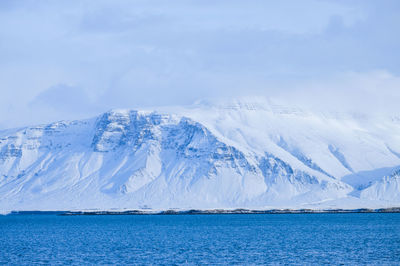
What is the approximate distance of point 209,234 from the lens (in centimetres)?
13975

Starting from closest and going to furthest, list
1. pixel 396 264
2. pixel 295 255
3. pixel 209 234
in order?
pixel 396 264 → pixel 295 255 → pixel 209 234

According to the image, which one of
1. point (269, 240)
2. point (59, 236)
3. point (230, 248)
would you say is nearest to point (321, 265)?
point (230, 248)

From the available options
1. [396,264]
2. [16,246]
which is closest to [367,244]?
[396,264]

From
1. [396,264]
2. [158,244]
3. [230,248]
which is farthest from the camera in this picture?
[158,244]

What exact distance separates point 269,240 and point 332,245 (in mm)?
14535

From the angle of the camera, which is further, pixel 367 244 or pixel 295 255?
pixel 367 244

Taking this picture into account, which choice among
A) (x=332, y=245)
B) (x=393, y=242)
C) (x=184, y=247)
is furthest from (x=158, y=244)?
(x=393, y=242)

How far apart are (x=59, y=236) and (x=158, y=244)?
1257 inches

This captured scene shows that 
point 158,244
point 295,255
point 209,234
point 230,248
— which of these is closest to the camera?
point 295,255

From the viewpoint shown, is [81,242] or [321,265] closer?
[321,265]

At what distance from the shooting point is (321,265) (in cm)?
8612

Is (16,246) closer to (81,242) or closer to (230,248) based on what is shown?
(81,242)

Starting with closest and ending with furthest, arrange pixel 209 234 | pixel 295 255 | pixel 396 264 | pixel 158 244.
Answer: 1. pixel 396 264
2. pixel 295 255
3. pixel 158 244
4. pixel 209 234

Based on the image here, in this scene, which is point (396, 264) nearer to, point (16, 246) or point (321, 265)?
point (321, 265)
